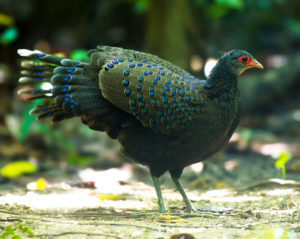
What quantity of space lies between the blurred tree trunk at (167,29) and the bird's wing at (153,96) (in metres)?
3.99

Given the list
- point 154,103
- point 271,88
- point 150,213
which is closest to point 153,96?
point 154,103

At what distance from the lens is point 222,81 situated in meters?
4.80

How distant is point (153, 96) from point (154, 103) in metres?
0.07

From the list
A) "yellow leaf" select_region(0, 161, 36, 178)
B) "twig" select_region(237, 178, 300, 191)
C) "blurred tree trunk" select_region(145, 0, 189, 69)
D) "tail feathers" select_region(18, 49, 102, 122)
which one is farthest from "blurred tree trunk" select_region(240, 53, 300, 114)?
"tail feathers" select_region(18, 49, 102, 122)

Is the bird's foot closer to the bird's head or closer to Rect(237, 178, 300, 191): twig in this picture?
Rect(237, 178, 300, 191): twig

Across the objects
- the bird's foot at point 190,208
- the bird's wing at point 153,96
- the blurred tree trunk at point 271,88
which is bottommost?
the bird's foot at point 190,208

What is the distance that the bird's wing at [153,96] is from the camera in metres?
4.60

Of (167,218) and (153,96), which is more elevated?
(153,96)

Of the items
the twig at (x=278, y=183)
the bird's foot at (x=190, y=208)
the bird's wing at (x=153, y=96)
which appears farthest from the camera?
the twig at (x=278, y=183)

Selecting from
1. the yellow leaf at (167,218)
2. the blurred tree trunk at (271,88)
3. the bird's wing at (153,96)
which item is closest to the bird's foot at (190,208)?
the yellow leaf at (167,218)

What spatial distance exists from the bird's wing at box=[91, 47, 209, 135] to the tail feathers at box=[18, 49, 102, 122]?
0.25 metres

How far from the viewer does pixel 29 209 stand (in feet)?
15.2

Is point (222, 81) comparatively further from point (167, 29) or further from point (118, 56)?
point (167, 29)

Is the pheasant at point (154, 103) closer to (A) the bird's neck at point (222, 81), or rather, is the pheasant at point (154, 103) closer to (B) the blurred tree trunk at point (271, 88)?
(A) the bird's neck at point (222, 81)
